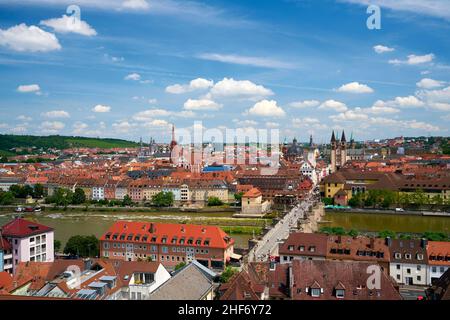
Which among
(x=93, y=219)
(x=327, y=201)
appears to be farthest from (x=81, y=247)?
(x=327, y=201)

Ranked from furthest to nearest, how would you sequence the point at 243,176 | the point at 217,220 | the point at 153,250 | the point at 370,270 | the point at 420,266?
the point at 243,176
the point at 217,220
the point at 153,250
the point at 420,266
the point at 370,270

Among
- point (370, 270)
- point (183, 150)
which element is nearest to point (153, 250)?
point (370, 270)

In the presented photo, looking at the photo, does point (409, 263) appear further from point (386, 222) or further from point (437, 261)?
point (386, 222)

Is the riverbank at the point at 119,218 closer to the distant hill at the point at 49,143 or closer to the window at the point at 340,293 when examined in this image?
the window at the point at 340,293

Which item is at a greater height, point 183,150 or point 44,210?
point 183,150

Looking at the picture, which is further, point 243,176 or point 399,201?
point 243,176
